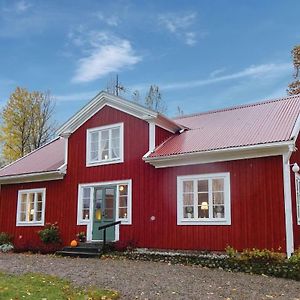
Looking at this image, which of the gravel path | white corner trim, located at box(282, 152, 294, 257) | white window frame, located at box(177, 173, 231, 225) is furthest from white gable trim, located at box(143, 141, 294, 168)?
the gravel path

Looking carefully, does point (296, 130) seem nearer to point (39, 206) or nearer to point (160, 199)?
point (160, 199)

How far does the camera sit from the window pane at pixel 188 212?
13734mm

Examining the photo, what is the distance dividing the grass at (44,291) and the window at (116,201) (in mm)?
5803

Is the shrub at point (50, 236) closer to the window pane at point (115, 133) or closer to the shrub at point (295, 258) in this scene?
the window pane at point (115, 133)

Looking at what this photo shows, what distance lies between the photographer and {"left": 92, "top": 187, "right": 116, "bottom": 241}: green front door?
15719mm

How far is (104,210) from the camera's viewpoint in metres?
16.0

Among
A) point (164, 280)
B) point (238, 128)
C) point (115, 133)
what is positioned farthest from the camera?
point (115, 133)

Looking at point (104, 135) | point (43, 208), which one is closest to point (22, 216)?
point (43, 208)

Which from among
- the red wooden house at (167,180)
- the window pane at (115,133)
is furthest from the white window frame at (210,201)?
the window pane at (115,133)

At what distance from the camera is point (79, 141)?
17266mm

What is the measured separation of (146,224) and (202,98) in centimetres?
2532

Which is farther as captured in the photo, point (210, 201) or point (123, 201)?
point (123, 201)

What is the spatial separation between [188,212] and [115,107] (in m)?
5.20

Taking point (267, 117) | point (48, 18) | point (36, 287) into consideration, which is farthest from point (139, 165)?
point (36, 287)
